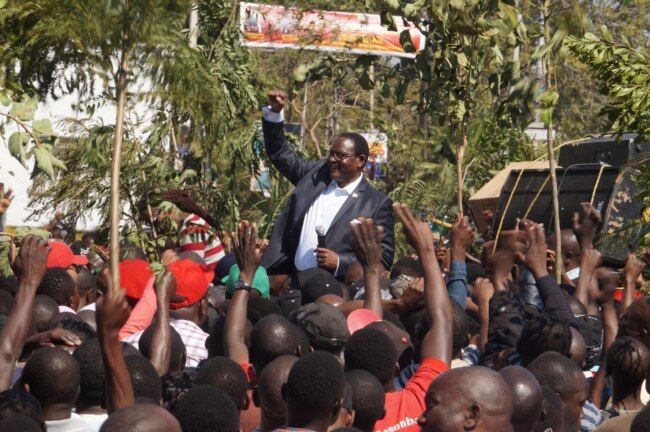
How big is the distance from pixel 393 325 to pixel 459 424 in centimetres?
175

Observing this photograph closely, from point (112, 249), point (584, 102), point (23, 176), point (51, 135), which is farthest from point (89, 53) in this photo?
point (584, 102)

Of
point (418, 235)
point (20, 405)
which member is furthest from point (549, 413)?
point (20, 405)

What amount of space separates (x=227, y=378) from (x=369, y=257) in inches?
60.6

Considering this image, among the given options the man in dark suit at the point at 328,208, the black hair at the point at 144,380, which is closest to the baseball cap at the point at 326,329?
the black hair at the point at 144,380

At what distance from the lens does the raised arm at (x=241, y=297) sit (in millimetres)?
5871

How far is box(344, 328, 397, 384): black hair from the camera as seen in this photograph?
17.1ft

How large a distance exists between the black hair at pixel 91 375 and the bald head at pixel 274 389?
27.8 inches

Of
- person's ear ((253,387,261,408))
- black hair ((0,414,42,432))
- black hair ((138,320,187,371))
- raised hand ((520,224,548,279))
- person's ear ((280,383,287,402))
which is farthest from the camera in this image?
raised hand ((520,224,548,279))

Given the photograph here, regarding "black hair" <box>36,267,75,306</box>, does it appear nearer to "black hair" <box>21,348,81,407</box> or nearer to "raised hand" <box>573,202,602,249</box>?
"black hair" <box>21,348,81,407</box>

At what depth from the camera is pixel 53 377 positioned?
4.89 metres

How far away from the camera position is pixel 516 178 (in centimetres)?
1194

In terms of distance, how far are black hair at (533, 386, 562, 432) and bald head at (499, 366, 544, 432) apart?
10 centimetres

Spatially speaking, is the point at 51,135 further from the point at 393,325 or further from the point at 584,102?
the point at 584,102

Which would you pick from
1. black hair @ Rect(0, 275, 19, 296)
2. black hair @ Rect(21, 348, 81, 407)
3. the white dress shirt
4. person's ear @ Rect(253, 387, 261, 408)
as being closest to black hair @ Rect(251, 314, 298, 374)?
person's ear @ Rect(253, 387, 261, 408)
